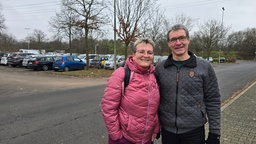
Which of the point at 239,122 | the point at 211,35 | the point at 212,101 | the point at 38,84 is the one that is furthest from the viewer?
the point at 211,35

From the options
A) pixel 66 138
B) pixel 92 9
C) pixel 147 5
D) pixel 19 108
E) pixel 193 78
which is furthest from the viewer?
pixel 147 5

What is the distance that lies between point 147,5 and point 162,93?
2186 cm

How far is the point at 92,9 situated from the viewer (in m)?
21.7

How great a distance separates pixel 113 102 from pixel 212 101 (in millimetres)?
1063

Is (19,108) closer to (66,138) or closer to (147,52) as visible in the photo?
(66,138)

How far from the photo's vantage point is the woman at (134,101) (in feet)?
7.95

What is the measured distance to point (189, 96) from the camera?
2455 millimetres

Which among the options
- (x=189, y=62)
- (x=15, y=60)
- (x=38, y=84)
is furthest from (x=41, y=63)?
(x=189, y=62)

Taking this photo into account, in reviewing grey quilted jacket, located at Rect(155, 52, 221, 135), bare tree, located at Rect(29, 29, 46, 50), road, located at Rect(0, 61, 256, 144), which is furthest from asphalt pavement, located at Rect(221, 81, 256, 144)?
bare tree, located at Rect(29, 29, 46, 50)

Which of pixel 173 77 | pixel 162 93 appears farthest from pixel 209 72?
pixel 162 93

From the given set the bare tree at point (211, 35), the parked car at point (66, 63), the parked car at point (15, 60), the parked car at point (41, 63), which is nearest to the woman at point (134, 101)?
the parked car at point (66, 63)

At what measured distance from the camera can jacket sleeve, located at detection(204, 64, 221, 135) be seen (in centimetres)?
249

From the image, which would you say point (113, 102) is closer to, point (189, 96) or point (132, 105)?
point (132, 105)

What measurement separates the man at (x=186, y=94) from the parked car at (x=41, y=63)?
76.4 feet
